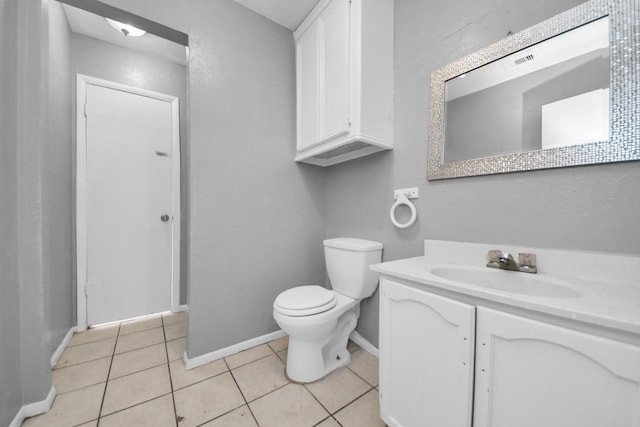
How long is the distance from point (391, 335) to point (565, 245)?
76 cm

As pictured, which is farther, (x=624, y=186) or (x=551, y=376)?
(x=624, y=186)

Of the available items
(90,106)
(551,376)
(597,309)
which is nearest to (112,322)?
(90,106)

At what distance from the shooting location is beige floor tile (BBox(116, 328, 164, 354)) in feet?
5.47

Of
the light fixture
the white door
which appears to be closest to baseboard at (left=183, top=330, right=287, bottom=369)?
the white door

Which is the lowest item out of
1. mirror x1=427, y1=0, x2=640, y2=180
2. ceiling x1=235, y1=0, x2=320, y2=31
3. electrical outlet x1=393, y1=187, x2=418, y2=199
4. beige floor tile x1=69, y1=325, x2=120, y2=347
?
beige floor tile x1=69, y1=325, x2=120, y2=347

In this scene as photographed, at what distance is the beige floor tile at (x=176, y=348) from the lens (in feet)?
5.14

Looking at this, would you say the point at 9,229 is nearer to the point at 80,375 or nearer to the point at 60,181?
the point at 60,181

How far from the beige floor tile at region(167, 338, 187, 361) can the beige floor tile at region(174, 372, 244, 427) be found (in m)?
0.38

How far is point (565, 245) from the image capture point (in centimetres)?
89

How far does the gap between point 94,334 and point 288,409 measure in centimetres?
179

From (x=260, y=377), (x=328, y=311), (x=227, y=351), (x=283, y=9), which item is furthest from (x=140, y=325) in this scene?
(x=283, y=9)

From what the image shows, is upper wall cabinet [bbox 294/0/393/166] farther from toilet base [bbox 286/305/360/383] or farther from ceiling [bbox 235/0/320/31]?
toilet base [bbox 286/305/360/383]

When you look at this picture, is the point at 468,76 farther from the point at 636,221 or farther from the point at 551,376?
the point at 551,376

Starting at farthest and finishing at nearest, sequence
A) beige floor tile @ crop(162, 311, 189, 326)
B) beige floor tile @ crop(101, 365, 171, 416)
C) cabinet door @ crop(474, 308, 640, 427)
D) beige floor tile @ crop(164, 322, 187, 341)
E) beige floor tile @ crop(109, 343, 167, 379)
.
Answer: beige floor tile @ crop(162, 311, 189, 326)
beige floor tile @ crop(164, 322, 187, 341)
beige floor tile @ crop(109, 343, 167, 379)
beige floor tile @ crop(101, 365, 171, 416)
cabinet door @ crop(474, 308, 640, 427)
